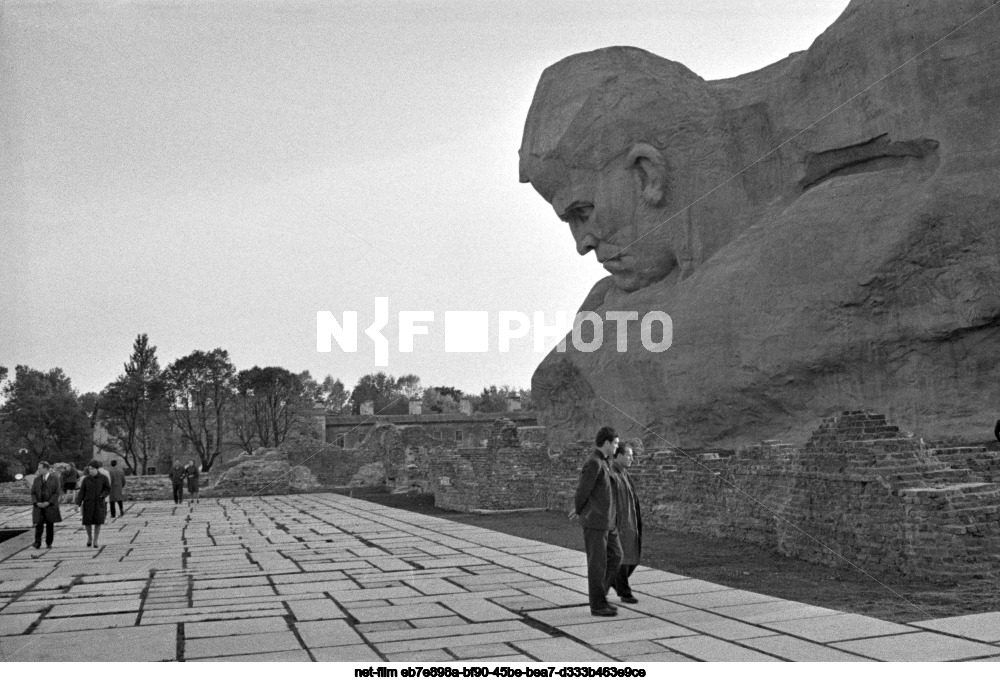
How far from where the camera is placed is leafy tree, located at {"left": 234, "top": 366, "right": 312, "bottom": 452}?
91.5 ft

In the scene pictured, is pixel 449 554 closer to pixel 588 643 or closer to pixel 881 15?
pixel 588 643

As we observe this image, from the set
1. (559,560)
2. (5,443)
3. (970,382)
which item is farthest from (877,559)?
(5,443)

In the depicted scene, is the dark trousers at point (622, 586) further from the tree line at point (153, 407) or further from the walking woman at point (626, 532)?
the tree line at point (153, 407)

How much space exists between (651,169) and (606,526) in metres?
13.4

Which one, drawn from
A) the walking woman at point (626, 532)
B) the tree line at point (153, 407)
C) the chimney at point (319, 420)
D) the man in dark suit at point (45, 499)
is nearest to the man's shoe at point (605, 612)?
the walking woman at point (626, 532)

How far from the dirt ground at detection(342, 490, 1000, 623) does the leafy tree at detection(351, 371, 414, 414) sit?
29164mm

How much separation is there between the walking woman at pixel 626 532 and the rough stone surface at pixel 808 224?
296 inches

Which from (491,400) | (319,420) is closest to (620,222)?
(319,420)

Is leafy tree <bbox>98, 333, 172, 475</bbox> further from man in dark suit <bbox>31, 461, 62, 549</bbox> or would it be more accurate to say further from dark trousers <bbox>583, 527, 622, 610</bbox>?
dark trousers <bbox>583, 527, 622, 610</bbox>

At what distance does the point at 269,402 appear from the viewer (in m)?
28.9

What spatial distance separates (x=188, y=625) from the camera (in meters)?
5.38

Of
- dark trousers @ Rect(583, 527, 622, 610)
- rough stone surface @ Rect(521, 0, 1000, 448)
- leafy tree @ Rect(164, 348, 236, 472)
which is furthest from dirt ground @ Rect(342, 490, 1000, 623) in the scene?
leafy tree @ Rect(164, 348, 236, 472)

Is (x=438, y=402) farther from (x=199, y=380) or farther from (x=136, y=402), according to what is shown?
(x=136, y=402)
